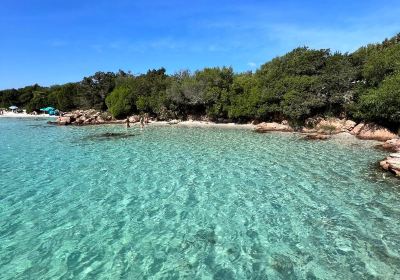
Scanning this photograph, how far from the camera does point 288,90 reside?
1668 inches

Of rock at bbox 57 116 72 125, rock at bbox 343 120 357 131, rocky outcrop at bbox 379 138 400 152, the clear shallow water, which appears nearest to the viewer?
the clear shallow water

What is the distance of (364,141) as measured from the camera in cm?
3044

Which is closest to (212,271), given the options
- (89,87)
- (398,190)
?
(398,190)

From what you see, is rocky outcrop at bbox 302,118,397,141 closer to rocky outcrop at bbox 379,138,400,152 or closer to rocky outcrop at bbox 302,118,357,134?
rocky outcrop at bbox 302,118,357,134

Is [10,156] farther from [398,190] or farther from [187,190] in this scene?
[398,190]

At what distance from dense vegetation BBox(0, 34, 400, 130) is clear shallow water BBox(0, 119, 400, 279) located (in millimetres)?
14629

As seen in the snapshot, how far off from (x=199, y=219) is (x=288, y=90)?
34.4m

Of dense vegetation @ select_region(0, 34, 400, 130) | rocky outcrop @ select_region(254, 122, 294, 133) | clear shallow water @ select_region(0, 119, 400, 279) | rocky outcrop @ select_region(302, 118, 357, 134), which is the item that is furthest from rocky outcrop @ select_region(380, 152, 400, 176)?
rocky outcrop @ select_region(254, 122, 294, 133)

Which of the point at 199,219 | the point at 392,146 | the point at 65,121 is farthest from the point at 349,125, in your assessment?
the point at 65,121

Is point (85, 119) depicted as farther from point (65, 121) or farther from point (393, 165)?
point (393, 165)

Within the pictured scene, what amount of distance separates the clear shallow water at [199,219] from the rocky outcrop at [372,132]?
11942mm

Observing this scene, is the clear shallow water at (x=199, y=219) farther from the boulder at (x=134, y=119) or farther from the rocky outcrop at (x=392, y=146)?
the boulder at (x=134, y=119)

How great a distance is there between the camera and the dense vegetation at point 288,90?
33.5 metres

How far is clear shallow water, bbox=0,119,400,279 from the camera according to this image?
799 cm
